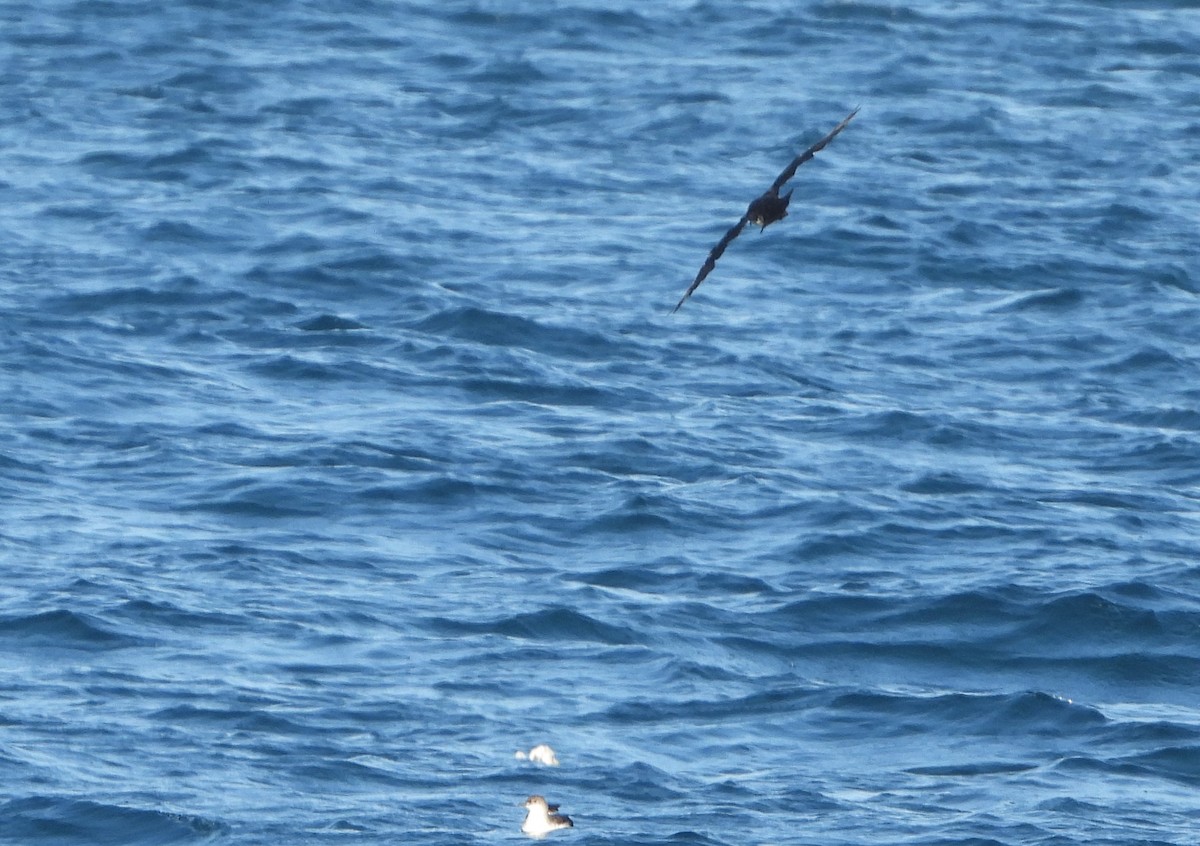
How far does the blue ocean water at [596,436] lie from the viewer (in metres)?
14.5

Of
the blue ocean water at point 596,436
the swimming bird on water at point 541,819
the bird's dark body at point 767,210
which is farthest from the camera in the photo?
the blue ocean water at point 596,436

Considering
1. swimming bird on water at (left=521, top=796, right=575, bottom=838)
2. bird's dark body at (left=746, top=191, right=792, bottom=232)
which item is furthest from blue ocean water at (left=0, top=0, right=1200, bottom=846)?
bird's dark body at (left=746, top=191, right=792, bottom=232)

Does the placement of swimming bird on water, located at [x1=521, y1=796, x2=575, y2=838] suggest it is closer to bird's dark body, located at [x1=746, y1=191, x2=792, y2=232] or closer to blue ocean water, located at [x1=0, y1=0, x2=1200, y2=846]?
blue ocean water, located at [x1=0, y1=0, x2=1200, y2=846]

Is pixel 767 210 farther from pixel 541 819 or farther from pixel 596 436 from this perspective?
pixel 596 436

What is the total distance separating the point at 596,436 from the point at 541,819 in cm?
672

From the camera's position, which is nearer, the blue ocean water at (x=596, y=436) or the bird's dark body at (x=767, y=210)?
the bird's dark body at (x=767, y=210)

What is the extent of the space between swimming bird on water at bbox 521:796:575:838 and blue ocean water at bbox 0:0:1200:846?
37 centimetres

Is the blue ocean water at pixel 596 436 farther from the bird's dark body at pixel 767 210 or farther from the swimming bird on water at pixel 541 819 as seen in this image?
the bird's dark body at pixel 767 210

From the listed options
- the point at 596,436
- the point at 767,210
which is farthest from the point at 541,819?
the point at 596,436

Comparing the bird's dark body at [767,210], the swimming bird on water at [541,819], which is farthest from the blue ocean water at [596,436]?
the bird's dark body at [767,210]

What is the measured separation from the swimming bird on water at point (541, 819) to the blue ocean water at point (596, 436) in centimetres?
37

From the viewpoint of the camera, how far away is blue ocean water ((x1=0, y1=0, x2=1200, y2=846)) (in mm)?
14539

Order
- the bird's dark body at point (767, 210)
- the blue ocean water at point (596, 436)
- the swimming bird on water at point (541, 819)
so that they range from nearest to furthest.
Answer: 1. the bird's dark body at point (767, 210)
2. the swimming bird on water at point (541, 819)
3. the blue ocean water at point (596, 436)

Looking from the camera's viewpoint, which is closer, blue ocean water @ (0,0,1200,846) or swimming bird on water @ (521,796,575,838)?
swimming bird on water @ (521,796,575,838)
